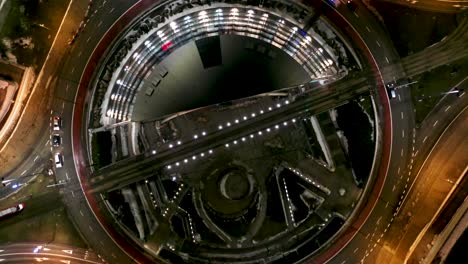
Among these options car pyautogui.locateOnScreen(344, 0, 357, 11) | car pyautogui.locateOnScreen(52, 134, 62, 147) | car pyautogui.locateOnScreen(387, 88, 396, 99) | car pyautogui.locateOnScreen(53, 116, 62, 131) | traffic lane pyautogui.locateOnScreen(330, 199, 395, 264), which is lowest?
traffic lane pyautogui.locateOnScreen(330, 199, 395, 264)

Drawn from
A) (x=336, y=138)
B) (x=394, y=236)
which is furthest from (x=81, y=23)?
(x=394, y=236)

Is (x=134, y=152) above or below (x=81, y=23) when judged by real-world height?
below

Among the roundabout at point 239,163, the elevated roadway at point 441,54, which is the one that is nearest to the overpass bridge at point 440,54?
the elevated roadway at point 441,54

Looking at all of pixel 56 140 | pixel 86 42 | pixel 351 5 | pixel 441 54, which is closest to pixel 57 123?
pixel 56 140

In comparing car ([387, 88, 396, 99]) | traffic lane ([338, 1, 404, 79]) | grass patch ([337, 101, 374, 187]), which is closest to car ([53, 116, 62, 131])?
grass patch ([337, 101, 374, 187])

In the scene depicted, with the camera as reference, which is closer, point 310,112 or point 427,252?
point 427,252

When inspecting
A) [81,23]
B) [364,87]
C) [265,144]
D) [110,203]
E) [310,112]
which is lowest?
[110,203]

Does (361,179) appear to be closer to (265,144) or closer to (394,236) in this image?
(394,236)

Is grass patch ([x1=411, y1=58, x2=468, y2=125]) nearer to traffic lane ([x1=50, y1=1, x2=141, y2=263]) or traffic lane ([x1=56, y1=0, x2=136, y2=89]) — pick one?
traffic lane ([x1=56, y1=0, x2=136, y2=89])
